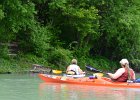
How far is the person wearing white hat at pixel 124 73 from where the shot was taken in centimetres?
1928

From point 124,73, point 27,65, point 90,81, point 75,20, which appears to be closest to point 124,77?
point 124,73

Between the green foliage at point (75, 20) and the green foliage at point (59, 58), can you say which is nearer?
the green foliage at point (59, 58)

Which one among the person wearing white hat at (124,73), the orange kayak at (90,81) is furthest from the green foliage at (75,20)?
the person wearing white hat at (124,73)

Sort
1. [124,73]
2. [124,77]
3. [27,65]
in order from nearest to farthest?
[124,73] < [124,77] < [27,65]

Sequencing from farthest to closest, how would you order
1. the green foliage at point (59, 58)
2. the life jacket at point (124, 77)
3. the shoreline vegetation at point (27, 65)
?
the green foliage at point (59, 58)
the shoreline vegetation at point (27, 65)
the life jacket at point (124, 77)

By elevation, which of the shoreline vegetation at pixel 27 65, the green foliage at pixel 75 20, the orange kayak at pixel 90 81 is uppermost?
the green foliage at pixel 75 20

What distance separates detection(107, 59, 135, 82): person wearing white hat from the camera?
19281mm

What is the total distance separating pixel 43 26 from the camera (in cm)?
3164

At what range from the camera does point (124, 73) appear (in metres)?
19.5

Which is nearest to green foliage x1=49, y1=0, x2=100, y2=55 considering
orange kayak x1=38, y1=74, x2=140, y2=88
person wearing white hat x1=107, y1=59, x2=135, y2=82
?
orange kayak x1=38, y1=74, x2=140, y2=88

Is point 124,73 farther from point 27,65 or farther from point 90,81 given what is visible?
point 27,65

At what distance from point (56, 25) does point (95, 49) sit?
6.09 meters

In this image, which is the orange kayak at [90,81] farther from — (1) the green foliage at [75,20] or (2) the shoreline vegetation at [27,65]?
(1) the green foliage at [75,20]

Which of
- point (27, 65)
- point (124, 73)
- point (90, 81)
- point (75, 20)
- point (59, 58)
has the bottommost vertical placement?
point (90, 81)
